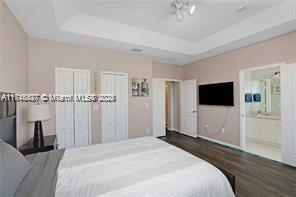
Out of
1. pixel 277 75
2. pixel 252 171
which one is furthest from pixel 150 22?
pixel 277 75

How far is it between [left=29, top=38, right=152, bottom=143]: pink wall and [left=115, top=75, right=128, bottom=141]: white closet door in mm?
153

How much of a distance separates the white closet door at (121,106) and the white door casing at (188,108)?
7.54 ft

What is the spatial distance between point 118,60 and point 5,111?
8.61ft

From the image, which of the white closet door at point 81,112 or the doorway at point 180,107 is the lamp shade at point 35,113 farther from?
the doorway at point 180,107

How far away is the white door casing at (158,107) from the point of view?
536 centimetres

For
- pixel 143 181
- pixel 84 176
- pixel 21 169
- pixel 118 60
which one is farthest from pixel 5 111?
pixel 118 60

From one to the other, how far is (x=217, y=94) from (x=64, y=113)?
13.1 ft

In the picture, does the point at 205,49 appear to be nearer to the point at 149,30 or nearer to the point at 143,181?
the point at 149,30

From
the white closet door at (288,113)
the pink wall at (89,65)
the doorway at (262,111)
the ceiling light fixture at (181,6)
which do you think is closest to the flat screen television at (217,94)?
the doorway at (262,111)

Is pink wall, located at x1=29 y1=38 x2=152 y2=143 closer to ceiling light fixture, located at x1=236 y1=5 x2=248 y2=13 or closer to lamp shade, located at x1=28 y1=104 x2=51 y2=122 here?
lamp shade, located at x1=28 y1=104 x2=51 y2=122

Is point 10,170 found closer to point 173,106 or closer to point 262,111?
point 173,106

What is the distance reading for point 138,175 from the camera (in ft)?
4.47

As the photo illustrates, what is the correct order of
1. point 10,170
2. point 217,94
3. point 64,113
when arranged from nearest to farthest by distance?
1. point 10,170
2. point 64,113
3. point 217,94

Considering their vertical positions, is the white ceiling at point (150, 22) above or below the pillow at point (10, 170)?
above
